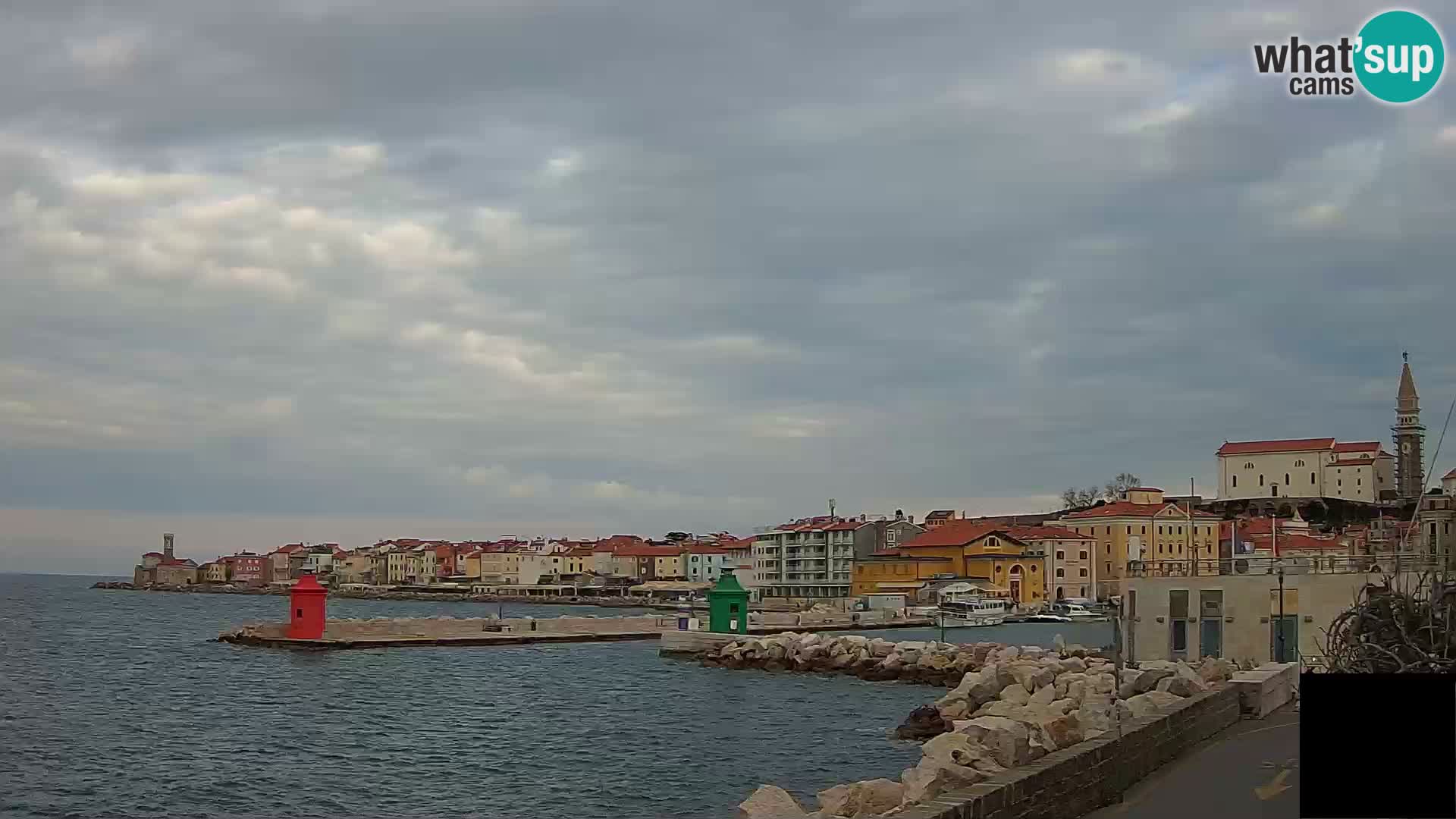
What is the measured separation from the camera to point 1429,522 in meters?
26.9

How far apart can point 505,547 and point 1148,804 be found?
532ft

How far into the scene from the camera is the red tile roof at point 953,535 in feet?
351

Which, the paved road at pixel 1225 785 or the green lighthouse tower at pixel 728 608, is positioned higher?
the paved road at pixel 1225 785

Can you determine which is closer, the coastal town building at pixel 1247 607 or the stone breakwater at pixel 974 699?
the stone breakwater at pixel 974 699

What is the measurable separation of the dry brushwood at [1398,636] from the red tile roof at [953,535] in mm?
95568

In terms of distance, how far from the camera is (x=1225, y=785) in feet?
39.2

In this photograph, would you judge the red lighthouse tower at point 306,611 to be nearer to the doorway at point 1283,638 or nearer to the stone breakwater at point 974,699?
the stone breakwater at point 974,699

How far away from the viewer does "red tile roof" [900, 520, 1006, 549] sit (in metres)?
107

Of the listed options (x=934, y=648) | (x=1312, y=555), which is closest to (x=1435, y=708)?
(x=1312, y=555)

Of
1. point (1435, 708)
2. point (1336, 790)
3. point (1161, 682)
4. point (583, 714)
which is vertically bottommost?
point (583, 714)

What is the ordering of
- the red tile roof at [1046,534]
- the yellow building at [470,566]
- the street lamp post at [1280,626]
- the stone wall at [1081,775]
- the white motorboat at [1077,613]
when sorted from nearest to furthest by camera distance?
the stone wall at [1081,775], the street lamp post at [1280,626], the white motorboat at [1077,613], the red tile roof at [1046,534], the yellow building at [470,566]

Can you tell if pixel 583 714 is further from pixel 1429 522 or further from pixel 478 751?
pixel 1429 522

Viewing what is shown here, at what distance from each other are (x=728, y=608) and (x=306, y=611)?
17.4 meters
